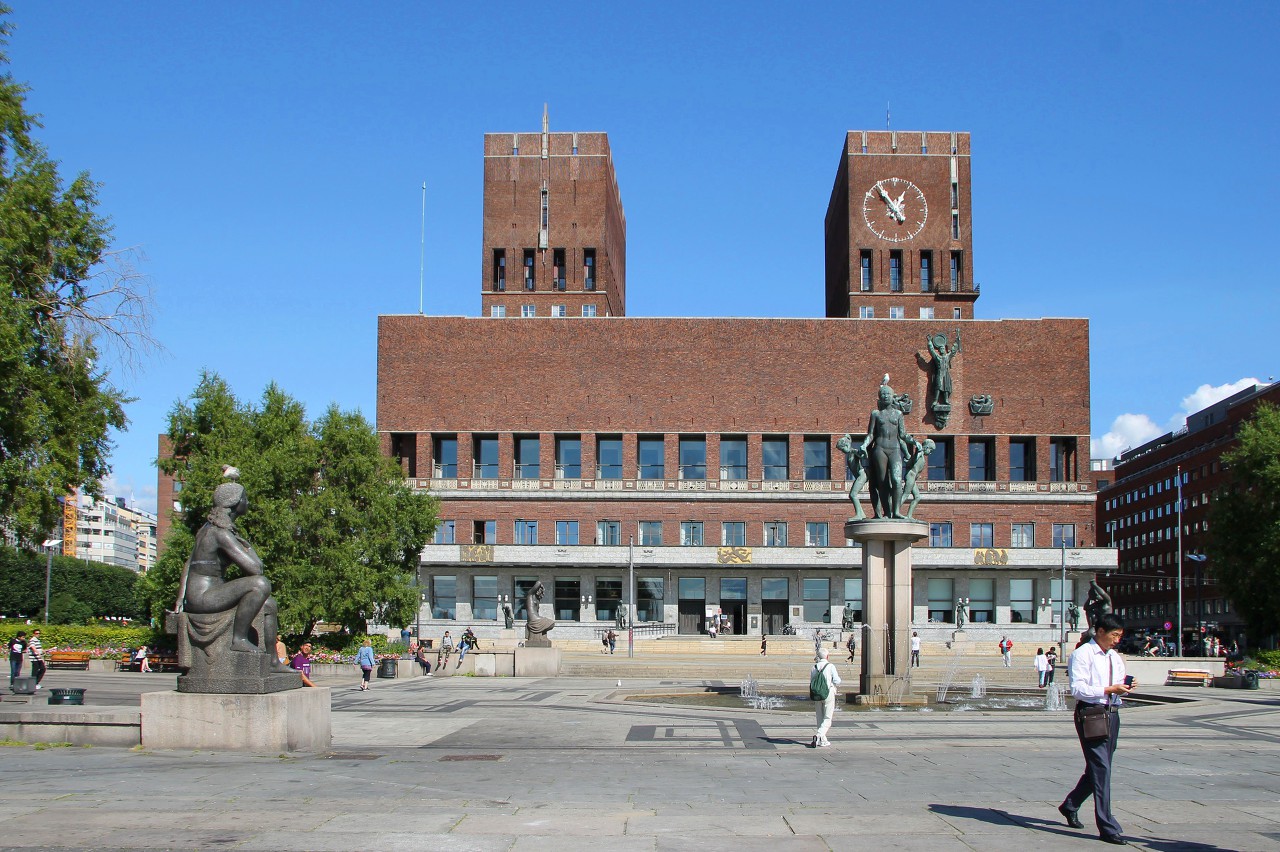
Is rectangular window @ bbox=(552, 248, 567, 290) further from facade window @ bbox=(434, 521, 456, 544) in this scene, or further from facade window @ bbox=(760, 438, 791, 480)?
facade window @ bbox=(434, 521, 456, 544)

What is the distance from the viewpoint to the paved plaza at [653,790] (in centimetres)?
1099

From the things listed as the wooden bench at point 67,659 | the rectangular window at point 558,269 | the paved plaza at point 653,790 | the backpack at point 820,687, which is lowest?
the wooden bench at point 67,659

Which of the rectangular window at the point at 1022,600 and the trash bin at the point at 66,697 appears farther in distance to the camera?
the rectangular window at the point at 1022,600

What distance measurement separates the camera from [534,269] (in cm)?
9669

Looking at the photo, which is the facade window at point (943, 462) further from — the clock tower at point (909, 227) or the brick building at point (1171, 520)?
the brick building at point (1171, 520)

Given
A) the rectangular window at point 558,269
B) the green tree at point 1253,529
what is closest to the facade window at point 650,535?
the rectangular window at point 558,269

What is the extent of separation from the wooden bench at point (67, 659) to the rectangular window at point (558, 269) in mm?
55722

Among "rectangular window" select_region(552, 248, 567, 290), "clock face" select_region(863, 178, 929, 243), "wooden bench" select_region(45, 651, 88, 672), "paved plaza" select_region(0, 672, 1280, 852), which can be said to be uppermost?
"clock face" select_region(863, 178, 929, 243)

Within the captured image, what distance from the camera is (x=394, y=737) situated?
21.0 m

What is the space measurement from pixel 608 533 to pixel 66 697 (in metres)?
64.9

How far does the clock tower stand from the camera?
94.6m

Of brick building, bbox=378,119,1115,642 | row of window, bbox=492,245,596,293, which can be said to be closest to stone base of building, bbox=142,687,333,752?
brick building, bbox=378,119,1115,642

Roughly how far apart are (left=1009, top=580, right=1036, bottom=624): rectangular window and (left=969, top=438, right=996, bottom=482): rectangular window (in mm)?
7851

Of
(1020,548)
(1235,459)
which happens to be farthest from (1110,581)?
(1235,459)
